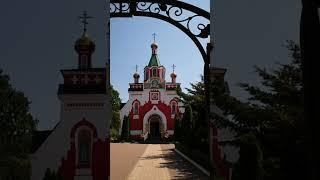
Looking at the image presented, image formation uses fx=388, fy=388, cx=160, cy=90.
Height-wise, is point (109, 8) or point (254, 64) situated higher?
point (109, 8)

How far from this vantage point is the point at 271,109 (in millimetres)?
5023

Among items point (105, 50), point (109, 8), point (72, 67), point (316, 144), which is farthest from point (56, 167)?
point (316, 144)

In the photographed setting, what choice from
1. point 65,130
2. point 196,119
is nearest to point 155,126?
point 196,119

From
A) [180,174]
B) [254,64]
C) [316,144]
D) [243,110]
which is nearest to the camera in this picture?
[316,144]

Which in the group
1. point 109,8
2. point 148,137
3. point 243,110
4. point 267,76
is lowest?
point 148,137

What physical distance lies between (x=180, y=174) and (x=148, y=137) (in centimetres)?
1626

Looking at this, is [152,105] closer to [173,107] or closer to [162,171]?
[173,107]

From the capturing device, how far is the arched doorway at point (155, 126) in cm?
2631

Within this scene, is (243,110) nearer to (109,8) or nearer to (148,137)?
(109,8)

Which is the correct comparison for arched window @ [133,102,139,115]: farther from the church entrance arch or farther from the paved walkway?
the paved walkway

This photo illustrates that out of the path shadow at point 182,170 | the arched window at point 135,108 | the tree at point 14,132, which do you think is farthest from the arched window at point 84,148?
the arched window at point 135,108

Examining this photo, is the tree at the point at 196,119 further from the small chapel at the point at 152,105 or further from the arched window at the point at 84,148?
the small chapel at the point at 152,105

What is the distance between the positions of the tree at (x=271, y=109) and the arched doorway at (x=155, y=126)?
21024mm

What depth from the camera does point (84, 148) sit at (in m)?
4.11
